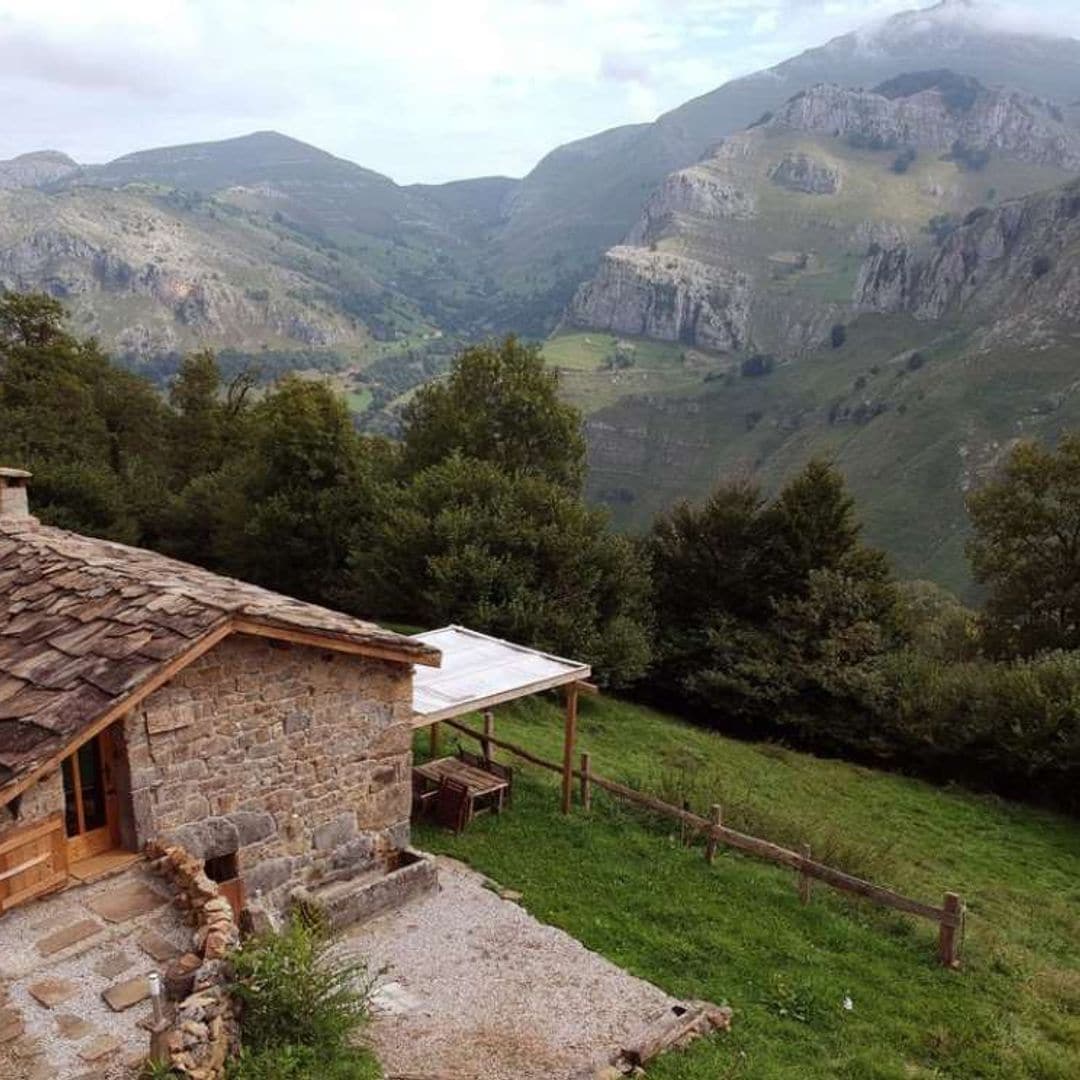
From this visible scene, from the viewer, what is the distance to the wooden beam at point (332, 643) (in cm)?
1016

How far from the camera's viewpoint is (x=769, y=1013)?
1066 cm

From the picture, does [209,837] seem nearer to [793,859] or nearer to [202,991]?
[202,991]

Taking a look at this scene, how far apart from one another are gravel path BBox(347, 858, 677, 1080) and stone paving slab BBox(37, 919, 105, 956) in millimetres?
3014

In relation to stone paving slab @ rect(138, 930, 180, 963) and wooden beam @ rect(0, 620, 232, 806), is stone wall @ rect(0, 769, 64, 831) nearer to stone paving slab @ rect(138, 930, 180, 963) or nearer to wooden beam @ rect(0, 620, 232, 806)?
wooden beam @ rect(0, 620, 232, 806)

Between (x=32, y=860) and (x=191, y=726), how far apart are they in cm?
194

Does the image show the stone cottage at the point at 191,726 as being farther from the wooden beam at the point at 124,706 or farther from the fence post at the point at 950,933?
the fence post at the point at 950,933

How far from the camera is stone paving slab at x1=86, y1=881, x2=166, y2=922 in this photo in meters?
9.08

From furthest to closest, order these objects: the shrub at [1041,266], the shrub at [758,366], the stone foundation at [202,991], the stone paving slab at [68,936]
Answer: the shrub at [758,366]
the shrub at [1041,266]
the stone paving slab at [68,936]
the stone foundation at [202,991]

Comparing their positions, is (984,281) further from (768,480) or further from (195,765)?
(195,765)

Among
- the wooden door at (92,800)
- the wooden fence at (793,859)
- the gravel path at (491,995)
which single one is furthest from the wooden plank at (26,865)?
the wooden fence at (793,859)

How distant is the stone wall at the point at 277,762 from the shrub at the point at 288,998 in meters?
2.31

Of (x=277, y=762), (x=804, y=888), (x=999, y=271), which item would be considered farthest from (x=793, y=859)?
(x=999, y=271)

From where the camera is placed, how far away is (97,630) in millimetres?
10125

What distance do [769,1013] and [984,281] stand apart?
178 m
